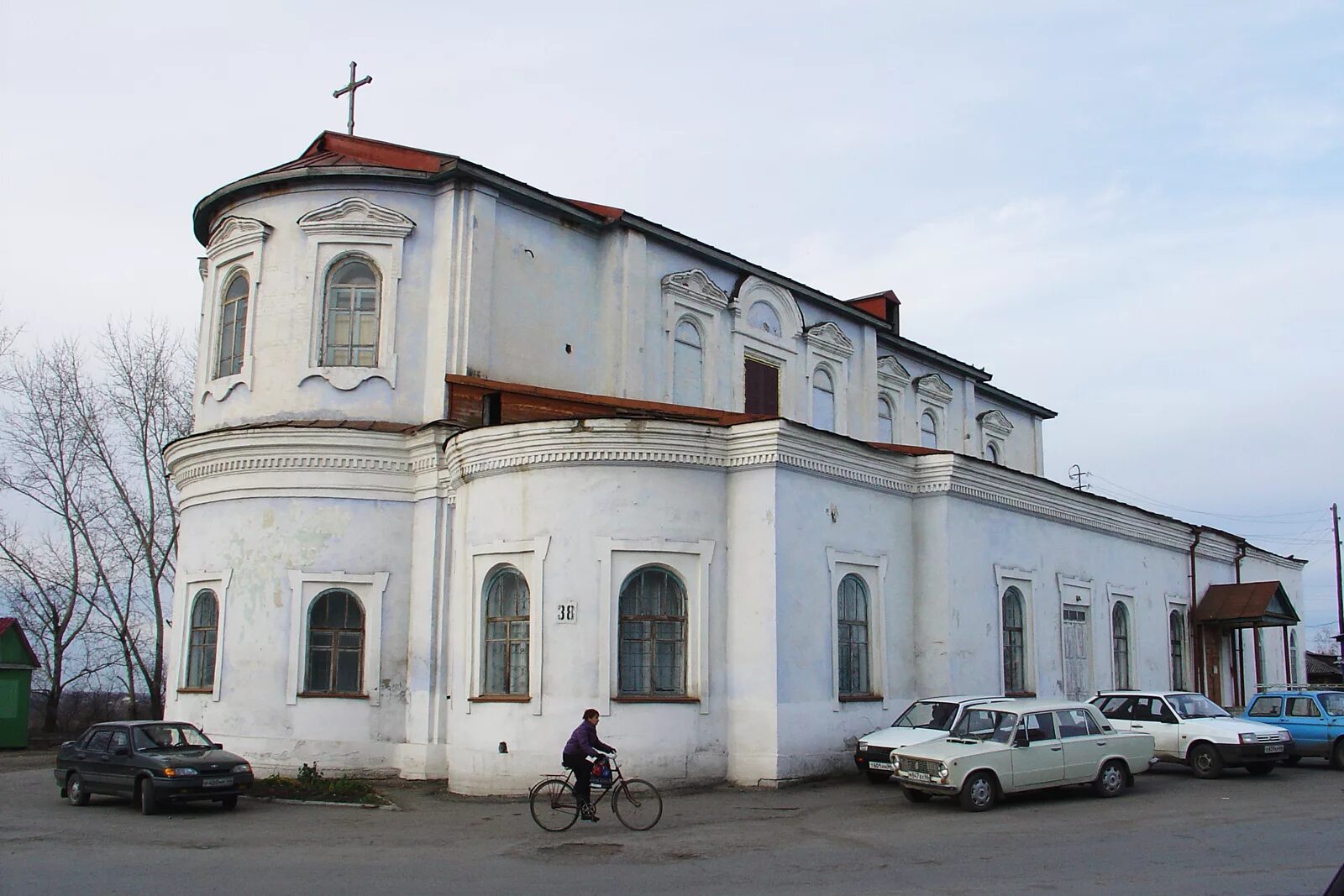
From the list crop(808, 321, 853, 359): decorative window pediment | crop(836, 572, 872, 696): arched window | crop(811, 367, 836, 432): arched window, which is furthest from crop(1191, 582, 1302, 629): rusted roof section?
crop(836, 572, 872, 696): arched window

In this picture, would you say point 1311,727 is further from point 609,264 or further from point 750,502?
point 609,264

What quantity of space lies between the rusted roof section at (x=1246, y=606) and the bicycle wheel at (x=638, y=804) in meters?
20.3

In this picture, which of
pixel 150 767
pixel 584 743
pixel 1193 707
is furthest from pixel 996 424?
pixel 150 767

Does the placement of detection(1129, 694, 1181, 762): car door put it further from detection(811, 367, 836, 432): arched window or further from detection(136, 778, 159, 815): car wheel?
detection(136, 778, 159, 815): car wheel

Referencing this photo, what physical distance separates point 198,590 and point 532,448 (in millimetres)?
6891

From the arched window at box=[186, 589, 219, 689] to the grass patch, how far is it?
3.00 meters

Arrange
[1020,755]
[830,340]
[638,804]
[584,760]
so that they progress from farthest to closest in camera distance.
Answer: [830,340]
[1020,755]
[638,804]
[584,760]

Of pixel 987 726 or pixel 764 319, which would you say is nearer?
pixel 987 726

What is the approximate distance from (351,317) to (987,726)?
12.2 m

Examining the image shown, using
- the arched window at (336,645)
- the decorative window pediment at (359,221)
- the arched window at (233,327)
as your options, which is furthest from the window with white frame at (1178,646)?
the arched window at (233,327)

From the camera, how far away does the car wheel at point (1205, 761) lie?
1831 cm

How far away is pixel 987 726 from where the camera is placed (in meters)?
15.8

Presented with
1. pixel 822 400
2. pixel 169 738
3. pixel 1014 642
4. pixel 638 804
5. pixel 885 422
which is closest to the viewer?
pixel 638 804

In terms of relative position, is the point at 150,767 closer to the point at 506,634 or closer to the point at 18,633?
the point at 506,634
